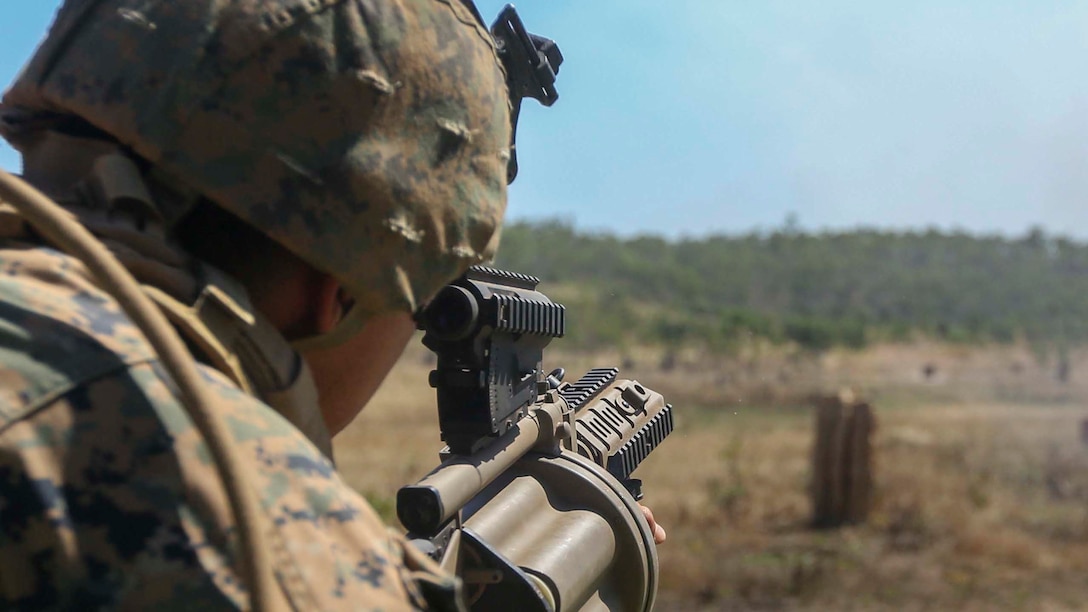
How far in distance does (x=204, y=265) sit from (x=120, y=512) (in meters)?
0.36

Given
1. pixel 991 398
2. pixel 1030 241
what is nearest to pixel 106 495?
pixel 991 398

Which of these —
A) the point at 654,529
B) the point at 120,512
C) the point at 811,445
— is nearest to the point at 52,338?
the point at 120,512

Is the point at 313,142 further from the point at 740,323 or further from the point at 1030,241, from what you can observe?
the point at 1030,241

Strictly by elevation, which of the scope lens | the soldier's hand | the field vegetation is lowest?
the field vegetation

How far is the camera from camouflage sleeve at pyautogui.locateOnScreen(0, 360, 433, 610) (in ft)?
3.74

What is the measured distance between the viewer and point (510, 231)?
200 feet

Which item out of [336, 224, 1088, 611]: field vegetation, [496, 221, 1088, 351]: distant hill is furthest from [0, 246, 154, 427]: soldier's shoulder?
[496, 221, 1088, 351]: distant hill

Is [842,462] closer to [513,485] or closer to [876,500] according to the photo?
[876,500]

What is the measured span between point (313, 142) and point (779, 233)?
212 feet

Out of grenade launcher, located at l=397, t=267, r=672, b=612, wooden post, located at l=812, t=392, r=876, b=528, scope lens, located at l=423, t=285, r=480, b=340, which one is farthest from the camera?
wooden post, located at l=812, t=392, r=876, b=528

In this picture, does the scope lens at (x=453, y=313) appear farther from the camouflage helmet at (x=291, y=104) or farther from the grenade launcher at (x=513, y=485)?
the camouflage helmet at (x=291, y=104)

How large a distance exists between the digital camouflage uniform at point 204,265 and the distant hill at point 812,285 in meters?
26.4

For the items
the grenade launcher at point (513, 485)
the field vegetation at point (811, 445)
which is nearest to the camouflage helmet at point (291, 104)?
the grenade launcher at point (513, 485)

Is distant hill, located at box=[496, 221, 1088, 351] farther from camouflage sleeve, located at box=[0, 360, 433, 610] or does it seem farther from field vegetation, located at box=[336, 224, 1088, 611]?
camouflage sleeve, located at box=[0, 360, 433, 610]
